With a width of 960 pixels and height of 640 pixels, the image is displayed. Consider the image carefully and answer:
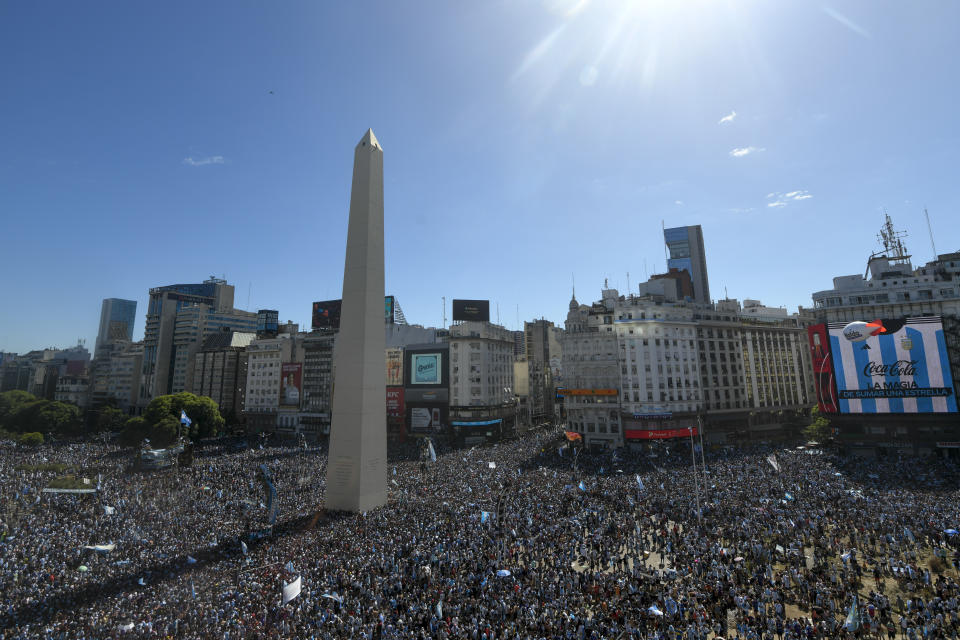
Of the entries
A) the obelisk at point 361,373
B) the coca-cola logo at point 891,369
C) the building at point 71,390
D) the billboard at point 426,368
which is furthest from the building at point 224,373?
the coca-cola logo at point 891,369

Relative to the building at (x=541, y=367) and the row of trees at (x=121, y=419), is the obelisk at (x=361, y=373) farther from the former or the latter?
the building at (x=541, y=367)

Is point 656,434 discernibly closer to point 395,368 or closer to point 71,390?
point 395,368

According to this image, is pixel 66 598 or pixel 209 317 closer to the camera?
pixel 66 598

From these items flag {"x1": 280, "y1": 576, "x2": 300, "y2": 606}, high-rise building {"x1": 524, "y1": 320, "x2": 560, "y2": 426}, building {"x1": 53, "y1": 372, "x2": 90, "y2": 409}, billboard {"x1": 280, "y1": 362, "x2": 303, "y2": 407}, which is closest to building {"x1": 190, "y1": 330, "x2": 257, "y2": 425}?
billboard {"x1": 280, "y1": 362, "x2": 303, "y2": 407}

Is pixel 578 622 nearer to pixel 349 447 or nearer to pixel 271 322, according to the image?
pixel 349 447

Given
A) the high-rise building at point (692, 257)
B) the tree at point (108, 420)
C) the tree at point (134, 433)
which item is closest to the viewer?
the tree at point (134, 433)

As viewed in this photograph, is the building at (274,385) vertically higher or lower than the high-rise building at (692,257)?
lower

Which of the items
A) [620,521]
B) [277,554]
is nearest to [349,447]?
[277,554]
